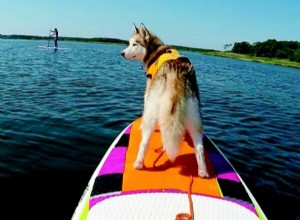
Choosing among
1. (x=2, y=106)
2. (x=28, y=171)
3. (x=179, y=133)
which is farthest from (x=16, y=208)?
(x=2, y=106)

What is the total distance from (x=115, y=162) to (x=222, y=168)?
196 centimetres

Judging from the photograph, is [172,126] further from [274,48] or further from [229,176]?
[274,48]

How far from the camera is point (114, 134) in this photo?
36.9ft

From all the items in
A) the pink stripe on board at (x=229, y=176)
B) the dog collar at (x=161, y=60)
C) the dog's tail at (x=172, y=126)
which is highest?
the dog collar at (x=161, y=60)

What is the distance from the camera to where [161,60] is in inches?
264

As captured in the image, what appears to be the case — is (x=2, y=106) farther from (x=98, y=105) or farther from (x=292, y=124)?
(x=292, y=124)

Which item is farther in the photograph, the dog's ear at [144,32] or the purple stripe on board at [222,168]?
the dog's ear at [144,32]

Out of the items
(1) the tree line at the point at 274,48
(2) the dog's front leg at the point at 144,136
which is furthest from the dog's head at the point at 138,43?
(1) the tree line at the point at 274,48

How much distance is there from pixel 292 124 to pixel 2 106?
12309 mm

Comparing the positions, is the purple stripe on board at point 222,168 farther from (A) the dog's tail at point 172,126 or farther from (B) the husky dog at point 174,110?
(A) the dog's tail at point 172,126

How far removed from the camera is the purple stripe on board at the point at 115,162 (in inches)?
235

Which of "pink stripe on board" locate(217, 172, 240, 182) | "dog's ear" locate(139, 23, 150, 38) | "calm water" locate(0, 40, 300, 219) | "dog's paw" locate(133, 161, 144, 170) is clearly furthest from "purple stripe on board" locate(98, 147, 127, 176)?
"dog's ear" locate(139, 23, 150, 38)

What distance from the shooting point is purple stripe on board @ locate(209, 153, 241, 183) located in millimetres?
6062

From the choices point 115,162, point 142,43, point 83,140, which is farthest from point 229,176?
point 83,140
